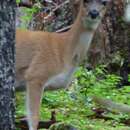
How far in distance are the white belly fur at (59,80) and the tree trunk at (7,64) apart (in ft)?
7.50

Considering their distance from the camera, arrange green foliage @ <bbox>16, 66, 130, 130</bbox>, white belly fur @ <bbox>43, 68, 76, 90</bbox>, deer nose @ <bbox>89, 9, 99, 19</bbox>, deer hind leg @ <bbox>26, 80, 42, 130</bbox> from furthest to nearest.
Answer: green foliage @ <bbox>16, 66, 130, 130</bbox>
white belly fur @ <bbox>43, 68, 76, 90</bbox>
deer hind leg @ <bbox>26, 80, 42, 130</bbox>
deer nose @ <bbox>89, 9, 99, 19</bbox>

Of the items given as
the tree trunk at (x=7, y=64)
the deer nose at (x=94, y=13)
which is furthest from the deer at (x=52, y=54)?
the tree trunk at (x=7, y=64)

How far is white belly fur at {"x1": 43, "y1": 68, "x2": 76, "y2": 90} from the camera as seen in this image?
655 centimetres

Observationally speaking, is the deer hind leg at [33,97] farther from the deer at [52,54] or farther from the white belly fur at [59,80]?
the white belly fur at [59,80]

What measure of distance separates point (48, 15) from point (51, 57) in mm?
4759

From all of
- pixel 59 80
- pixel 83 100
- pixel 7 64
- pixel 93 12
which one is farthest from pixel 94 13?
pixel 83 100

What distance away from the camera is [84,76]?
9883 mm

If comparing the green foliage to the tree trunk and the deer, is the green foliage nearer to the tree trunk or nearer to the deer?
the deer

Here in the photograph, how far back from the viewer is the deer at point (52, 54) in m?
6.43

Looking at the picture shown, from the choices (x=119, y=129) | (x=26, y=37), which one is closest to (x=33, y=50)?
(x=26, y=37)

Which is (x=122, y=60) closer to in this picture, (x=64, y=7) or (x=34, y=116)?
(x=64, y=7)

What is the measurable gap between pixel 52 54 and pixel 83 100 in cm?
197

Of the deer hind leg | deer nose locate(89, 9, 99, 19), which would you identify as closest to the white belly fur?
the deer hind leg

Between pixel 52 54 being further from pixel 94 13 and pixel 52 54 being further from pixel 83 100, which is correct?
pixel 83 100
